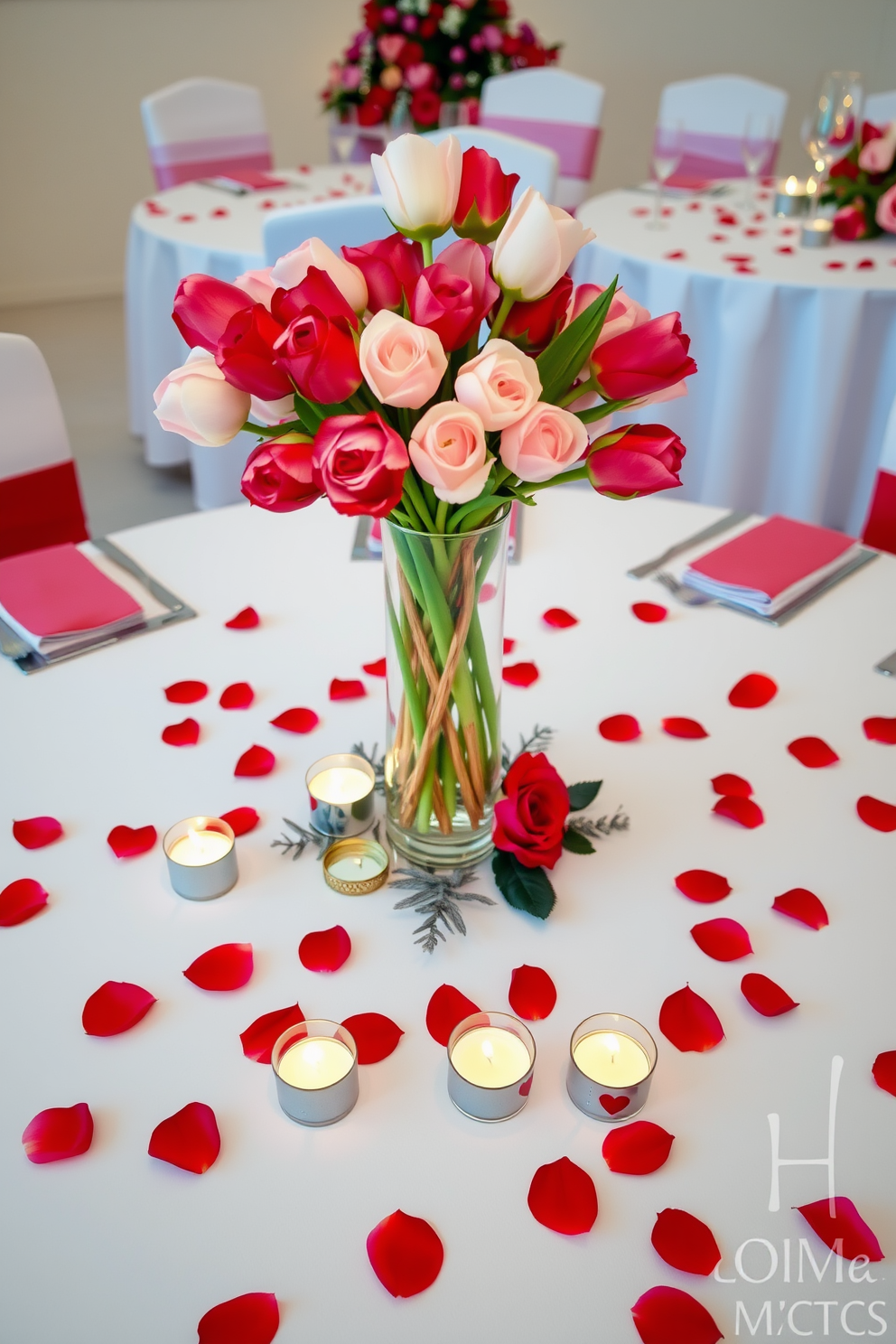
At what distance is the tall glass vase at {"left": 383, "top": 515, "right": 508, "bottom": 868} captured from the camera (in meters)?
0.76

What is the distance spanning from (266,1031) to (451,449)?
42 cm

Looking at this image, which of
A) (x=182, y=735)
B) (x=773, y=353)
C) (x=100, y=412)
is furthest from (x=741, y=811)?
(x=100, y=412)

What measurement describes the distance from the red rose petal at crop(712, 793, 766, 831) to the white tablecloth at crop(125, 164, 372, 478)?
200cm

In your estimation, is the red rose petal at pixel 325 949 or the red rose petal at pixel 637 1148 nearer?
the red rose petal at pixel 637 1148

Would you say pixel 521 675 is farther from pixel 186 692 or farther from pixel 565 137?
pixel 565 137

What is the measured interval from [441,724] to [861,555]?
771 millimetres

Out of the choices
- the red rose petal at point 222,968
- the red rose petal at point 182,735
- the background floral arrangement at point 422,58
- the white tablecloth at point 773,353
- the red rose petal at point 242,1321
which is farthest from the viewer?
the background floral arrangement at point 422,58

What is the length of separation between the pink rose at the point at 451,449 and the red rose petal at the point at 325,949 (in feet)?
1.20

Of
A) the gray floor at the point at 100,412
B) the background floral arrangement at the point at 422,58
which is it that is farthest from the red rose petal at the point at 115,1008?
the background floral arrangement at the point at 422,58

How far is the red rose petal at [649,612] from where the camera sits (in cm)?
123

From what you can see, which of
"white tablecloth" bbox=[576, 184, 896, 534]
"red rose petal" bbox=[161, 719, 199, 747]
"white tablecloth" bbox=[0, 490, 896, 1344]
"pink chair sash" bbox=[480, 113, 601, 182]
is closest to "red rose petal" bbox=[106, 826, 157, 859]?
"white tablecloth" bbox=[0, 490, 896, 1344]

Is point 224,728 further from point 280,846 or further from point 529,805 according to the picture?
point 529,805

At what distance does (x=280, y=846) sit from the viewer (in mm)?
914

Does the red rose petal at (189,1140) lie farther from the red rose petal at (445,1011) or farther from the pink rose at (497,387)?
the pink rose at (497,387)
